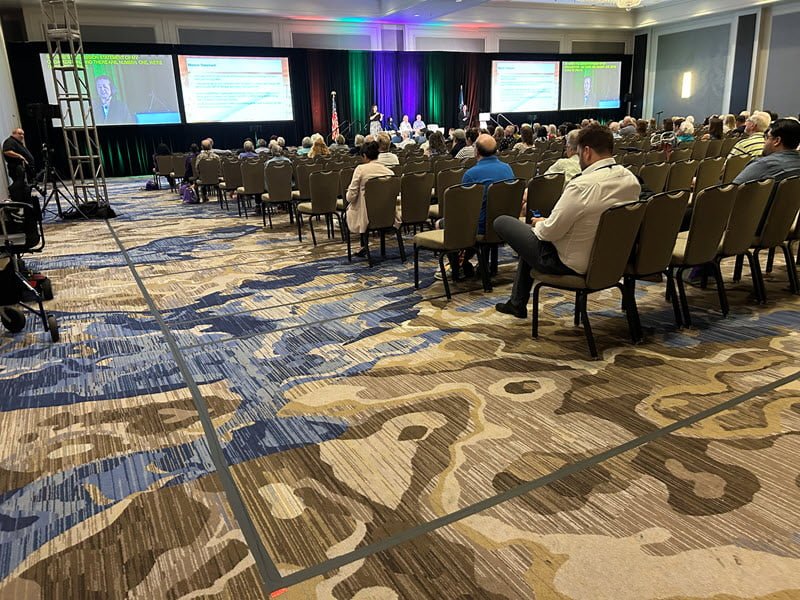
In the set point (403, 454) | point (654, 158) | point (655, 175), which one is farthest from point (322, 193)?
point (403, 454)

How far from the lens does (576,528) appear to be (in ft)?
6.88

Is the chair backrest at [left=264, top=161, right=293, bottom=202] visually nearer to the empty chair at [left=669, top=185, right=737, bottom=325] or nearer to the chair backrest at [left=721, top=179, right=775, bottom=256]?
the empty chair at [left=669, top=185, right=737, bottom=325]

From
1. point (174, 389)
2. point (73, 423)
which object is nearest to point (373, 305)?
point (174, 389)

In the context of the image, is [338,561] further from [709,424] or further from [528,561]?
[709,424]

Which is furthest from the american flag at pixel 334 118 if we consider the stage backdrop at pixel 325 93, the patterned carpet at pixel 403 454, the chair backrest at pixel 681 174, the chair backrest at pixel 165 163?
the patterned carpet at pixel 403 454

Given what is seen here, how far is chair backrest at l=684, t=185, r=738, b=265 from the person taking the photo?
12.3 feet

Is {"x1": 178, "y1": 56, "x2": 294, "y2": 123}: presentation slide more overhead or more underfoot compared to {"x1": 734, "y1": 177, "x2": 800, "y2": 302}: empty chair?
more overhead

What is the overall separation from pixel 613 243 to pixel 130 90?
58.0 feet

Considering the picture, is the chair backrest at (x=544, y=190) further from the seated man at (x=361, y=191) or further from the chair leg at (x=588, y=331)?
the chair leg at (x=588, y=331)

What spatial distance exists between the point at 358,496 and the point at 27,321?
3688 millimetres

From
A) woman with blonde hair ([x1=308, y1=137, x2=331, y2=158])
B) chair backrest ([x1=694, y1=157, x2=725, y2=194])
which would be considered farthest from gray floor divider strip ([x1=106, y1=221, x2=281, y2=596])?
woman with blonde hair ([x1=308, y1=137, x2=331, y2=158])

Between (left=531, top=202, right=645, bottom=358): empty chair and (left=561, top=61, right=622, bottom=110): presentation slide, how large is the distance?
2301 centimetres

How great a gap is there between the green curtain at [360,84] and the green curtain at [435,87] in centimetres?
238

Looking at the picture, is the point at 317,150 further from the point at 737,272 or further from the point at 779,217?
the point at 779,217
